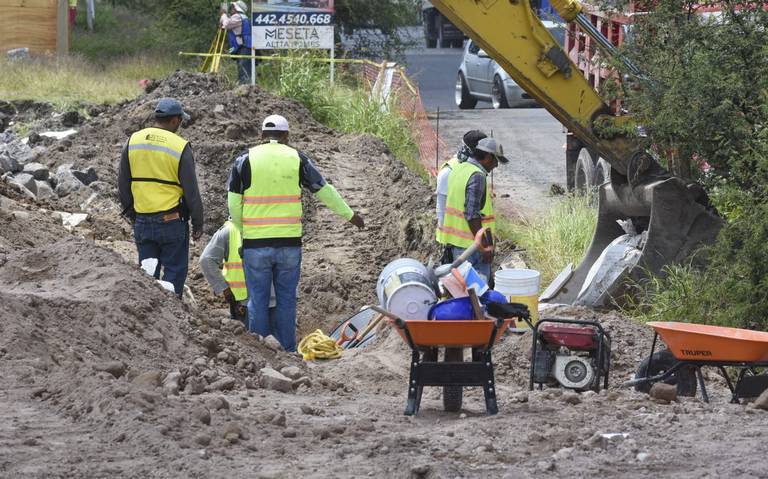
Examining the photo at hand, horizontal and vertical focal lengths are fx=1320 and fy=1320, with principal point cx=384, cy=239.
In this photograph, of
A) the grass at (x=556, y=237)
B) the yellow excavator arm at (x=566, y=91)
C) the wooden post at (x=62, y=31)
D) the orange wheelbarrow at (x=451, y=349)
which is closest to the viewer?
the orange wheelbarrow at (x=451, y=349)

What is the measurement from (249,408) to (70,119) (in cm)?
1575

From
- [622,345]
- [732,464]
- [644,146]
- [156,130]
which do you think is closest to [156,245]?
[156,130]

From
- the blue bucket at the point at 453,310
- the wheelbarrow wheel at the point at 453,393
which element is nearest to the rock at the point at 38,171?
the wheelbarrow wheel at the point at 453,393

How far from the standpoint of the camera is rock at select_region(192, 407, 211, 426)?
21.3 ft

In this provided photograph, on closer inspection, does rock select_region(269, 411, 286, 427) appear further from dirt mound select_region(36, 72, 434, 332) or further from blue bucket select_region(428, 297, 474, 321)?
dirt mound select_region(36, 72, 434, 332)

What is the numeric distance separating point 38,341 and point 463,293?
2.50 m

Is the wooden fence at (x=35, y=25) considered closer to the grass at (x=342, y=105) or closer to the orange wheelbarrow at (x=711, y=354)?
the grass at (x=342, y=105)

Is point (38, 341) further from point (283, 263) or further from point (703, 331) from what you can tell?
point (703, 331)

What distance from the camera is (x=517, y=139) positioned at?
77.3 feet

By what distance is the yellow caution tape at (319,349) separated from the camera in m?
10.4

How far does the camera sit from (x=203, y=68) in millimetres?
27047

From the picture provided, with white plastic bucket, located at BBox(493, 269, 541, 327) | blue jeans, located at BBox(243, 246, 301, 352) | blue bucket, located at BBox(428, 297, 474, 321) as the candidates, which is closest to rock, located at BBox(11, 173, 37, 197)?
blue jeans, located at BBox(243, 246, 301, 352)

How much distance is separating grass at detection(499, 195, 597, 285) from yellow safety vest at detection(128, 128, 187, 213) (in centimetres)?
424

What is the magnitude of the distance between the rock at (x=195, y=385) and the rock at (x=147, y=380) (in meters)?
0.23
